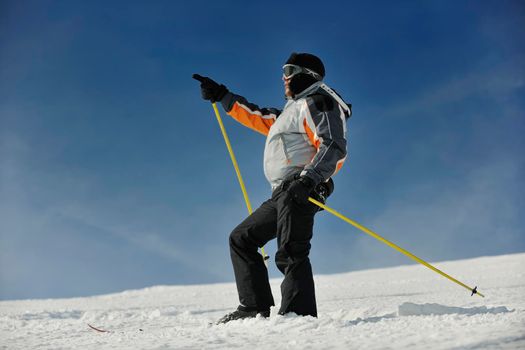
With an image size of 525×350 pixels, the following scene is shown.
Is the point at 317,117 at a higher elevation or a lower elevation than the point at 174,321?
higher

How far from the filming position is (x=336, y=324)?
2.78 meters

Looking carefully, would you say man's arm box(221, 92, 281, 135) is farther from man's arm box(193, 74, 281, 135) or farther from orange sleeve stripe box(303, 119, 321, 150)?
orange sleeve stripe box(303, 119, 321, 150)

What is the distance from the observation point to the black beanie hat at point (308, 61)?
3916 mm

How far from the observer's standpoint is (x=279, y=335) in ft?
8.32

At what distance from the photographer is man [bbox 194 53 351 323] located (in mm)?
3459

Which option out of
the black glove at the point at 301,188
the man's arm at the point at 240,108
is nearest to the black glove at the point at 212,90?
the man's arm at the point at 240,108

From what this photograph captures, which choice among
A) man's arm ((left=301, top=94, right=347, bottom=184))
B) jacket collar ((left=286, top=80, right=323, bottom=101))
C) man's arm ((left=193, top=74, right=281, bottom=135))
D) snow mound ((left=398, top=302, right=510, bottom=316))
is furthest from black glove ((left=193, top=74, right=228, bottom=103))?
snow mound ((left=398, top=302, right=510, bottom=316))

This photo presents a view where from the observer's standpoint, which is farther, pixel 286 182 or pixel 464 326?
pixel 286 182

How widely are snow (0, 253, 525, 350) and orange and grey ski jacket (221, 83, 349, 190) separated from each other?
1028 mm

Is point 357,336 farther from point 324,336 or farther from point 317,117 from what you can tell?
point 317,117

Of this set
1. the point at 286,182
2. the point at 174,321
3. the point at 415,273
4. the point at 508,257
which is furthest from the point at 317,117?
the point at 508,257

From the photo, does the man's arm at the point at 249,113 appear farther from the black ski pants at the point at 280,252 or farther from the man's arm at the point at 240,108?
the black ski pants at the point at 280,252

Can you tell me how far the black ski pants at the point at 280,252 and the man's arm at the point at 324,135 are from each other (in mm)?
272

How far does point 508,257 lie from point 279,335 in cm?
952
